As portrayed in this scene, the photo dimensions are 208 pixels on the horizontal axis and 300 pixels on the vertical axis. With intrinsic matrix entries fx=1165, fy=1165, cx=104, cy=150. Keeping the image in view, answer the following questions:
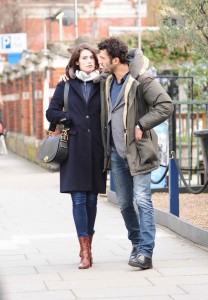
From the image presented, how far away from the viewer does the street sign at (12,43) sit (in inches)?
1432

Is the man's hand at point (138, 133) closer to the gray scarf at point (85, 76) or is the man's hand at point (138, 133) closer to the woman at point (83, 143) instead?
Answer: the woman at point (83, 143)

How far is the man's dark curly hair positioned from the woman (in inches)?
5.4

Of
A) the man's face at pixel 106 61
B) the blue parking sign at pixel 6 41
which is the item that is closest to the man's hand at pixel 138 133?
the man's face at pixel 106 61

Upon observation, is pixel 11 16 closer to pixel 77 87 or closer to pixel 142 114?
pixel 77 87

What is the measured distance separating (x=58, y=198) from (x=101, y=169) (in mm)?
8009

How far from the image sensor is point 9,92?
4169 centimetres

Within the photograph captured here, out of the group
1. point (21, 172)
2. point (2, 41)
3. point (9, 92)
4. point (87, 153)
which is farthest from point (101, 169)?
point (9, 92)

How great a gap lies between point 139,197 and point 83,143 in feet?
2.14

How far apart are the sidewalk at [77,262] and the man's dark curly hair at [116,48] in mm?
1716

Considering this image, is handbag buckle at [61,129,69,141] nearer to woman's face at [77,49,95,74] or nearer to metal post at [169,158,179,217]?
woman's face at [77,49,95,74]

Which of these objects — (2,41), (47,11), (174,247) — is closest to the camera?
(174,247)

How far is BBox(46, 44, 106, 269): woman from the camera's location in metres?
9.42

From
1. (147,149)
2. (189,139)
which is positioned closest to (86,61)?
(147,149)

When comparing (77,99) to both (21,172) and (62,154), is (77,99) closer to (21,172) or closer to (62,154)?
(62,154)
